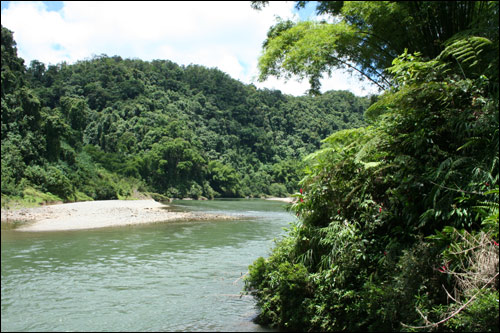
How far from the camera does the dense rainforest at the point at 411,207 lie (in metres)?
4.68

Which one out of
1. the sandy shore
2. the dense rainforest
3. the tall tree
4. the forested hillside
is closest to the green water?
the dense rainforest

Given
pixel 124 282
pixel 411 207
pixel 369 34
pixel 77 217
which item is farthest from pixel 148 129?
pixel 411 207

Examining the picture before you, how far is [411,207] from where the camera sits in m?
5.58

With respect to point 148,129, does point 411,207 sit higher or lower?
lower

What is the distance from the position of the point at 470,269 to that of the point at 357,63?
6.71 metres

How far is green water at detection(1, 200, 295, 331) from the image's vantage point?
707cm

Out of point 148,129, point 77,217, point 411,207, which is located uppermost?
point 148,129

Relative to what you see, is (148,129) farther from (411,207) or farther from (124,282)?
(411,207)

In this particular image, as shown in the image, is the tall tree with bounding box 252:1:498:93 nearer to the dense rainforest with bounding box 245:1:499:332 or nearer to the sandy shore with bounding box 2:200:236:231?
the dense rainforest with bounding box 245:1:499:332

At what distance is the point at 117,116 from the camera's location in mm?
76688

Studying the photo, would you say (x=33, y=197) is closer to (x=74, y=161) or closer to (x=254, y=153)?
(x=74, y=161)

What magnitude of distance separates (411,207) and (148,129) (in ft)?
241

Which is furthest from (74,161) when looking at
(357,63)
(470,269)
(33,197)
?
(470,269)

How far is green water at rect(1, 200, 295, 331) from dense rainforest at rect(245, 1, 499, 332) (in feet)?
4.23
